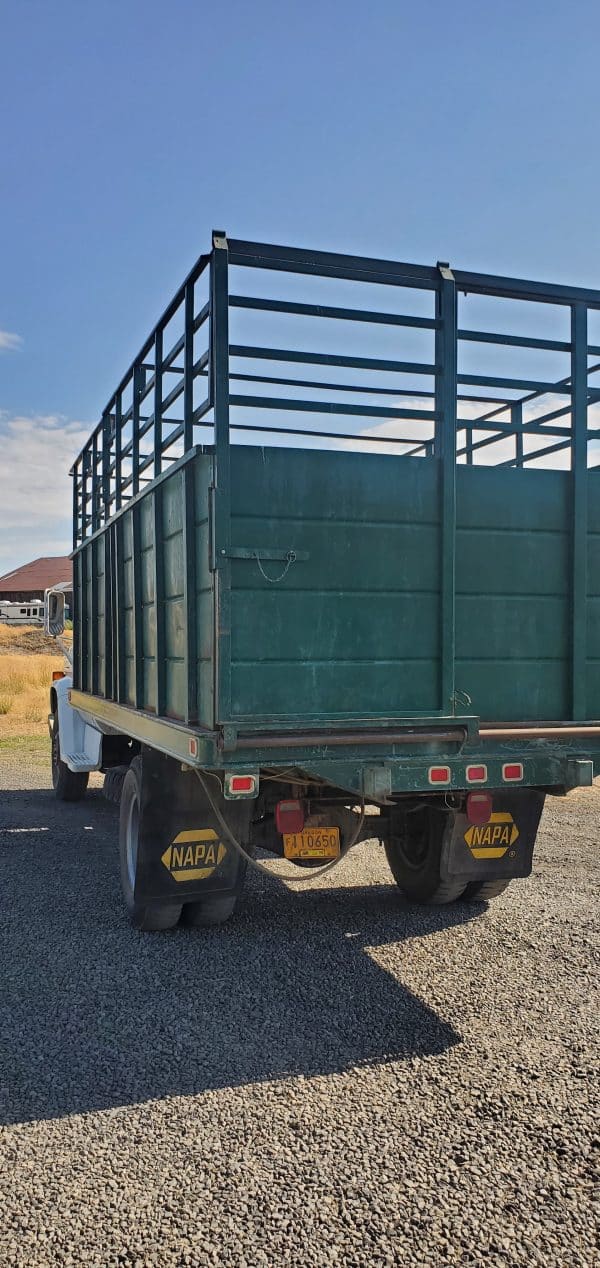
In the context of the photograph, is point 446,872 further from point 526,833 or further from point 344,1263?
point 344,1263

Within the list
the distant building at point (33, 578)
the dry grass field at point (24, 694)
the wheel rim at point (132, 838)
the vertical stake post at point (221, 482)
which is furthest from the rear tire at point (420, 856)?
the distant building at point (33, 578)

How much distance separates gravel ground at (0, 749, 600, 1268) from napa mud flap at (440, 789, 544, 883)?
12.6 inches

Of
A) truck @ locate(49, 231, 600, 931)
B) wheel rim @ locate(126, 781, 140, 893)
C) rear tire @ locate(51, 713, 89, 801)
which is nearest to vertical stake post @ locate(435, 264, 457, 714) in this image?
truck @ locate(49, 231, 600, 931)

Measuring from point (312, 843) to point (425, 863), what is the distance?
114 centimetres

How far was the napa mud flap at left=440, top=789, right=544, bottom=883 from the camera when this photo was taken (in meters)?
5.23

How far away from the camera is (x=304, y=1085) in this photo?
348 cm

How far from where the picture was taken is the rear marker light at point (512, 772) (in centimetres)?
444

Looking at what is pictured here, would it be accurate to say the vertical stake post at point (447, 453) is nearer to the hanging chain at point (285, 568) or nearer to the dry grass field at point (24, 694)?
the hanging chain at point (285, 568)

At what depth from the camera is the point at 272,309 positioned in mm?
4191

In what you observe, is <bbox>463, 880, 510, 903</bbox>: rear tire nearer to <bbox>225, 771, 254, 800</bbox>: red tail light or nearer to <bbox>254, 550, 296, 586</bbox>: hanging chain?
<bbox>225, 771, 254, 800</bbox>: red tail light

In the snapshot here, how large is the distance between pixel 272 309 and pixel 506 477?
4.48 ft

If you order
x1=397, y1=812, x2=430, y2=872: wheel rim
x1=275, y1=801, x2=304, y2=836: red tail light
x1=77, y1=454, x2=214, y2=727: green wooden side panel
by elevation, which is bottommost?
x1=397, y1=812, x2=430, y2=872: wheel rim

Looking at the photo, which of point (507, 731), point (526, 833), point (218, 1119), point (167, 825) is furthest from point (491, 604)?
point (218, 1119)

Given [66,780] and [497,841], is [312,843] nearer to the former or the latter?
Answer: [497,841]
